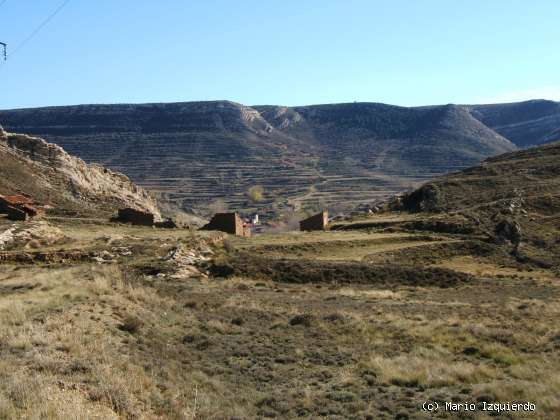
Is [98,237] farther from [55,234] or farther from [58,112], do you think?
[58,112]

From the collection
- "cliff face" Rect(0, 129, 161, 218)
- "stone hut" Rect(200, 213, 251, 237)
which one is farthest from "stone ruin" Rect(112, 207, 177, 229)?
"cliff face" Rect(0, 129, 161, 218)

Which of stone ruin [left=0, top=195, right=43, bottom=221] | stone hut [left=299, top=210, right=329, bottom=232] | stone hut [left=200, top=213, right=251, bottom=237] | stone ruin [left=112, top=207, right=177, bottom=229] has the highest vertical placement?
stone ruin [left=0, top=195, right=43, bottom=221]

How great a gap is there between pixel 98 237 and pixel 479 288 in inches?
801

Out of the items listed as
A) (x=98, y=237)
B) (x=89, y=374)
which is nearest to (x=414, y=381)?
(x=89, y=374)

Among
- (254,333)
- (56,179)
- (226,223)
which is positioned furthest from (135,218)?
(254,333)

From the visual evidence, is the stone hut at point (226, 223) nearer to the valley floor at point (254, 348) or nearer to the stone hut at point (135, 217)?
the stone hut at point (135, 217)

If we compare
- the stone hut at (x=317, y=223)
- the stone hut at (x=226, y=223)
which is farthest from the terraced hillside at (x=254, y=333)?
the stone hut at (x=317, y=223)

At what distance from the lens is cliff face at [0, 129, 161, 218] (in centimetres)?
4897

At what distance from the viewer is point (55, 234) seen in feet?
103

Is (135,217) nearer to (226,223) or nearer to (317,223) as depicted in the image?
(226,223)

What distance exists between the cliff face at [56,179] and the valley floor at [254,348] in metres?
23.5

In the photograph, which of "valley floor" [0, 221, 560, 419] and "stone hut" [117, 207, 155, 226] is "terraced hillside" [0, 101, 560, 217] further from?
"valley floor" [0, 221, 560, 419]

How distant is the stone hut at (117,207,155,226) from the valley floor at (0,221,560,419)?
1471cm

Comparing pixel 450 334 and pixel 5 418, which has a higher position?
pixel 5 418
